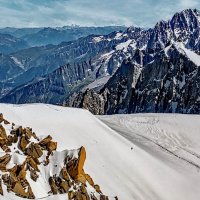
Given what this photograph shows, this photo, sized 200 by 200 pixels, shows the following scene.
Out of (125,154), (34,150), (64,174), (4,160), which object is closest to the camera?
(4,160)

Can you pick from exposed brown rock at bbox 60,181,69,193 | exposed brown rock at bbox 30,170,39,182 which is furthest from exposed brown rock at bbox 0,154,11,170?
exposed brown rock at bbox 60,181,69,193

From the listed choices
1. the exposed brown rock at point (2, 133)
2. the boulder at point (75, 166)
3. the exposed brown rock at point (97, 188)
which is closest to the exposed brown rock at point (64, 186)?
the boulder at point (75, 166)

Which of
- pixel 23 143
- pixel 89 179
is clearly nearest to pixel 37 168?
pixel 23 143

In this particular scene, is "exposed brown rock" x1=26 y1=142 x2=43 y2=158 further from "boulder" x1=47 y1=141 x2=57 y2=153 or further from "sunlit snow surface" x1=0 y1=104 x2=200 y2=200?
"sunlit snow surface" x1=0 y1=104 x2=200 y2=200

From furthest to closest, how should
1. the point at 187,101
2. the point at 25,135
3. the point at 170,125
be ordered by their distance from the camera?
the point at 187,101, the point at 170,125, the point at 25,135

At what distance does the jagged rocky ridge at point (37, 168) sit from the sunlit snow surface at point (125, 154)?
13.8 feet

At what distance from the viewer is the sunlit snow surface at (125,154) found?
4666 cm

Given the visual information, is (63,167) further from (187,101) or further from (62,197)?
(187,101)

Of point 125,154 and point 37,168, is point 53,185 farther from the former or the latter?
point 125,154

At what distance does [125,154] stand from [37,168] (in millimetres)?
16668

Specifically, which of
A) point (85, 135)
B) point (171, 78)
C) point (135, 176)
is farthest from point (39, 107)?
point (171, 78)

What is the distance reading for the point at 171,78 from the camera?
187 meters

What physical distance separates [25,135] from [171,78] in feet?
490

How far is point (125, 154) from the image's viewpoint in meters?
54.2
